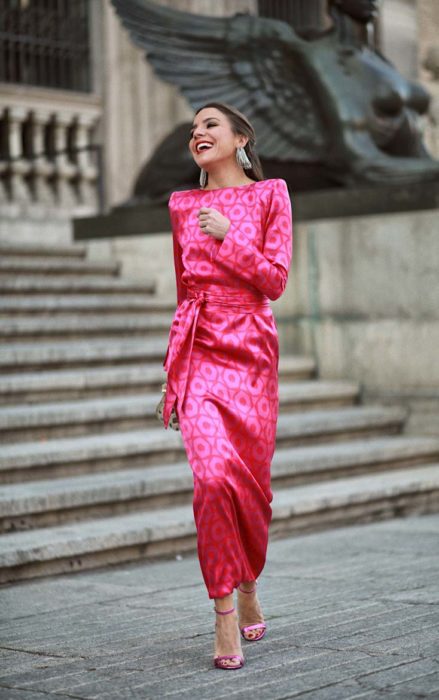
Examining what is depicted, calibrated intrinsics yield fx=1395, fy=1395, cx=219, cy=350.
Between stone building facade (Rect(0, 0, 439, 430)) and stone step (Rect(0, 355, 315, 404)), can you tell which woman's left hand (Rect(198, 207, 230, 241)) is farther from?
stone building facade (Rect(0, 0, 439, 430))

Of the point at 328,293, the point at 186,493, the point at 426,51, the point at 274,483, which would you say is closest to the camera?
the point at 186,493

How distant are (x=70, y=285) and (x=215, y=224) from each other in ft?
18.5

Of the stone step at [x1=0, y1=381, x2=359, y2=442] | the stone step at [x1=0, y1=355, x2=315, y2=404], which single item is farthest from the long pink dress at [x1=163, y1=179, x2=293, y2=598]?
the stone step at [x1=0, y1=355, x2=315, y2=404]

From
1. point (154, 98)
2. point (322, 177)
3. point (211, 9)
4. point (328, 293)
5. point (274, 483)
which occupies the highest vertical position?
point (211, 9)

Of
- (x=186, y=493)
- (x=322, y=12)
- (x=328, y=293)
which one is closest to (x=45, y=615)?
(x=186, y=493)

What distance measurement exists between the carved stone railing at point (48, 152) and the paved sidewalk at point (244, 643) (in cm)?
628

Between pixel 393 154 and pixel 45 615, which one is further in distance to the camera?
pixel 393 154

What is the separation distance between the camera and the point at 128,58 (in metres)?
13.1

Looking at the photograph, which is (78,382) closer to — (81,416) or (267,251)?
(81,416)

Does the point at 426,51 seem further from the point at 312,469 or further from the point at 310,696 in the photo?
the point at 310,696

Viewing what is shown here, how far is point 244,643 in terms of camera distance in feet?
14.5

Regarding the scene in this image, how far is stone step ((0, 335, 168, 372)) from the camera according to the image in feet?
27.0

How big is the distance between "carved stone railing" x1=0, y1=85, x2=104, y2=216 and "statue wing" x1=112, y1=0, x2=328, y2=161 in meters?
1.97

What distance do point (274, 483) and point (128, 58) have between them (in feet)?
21.3
